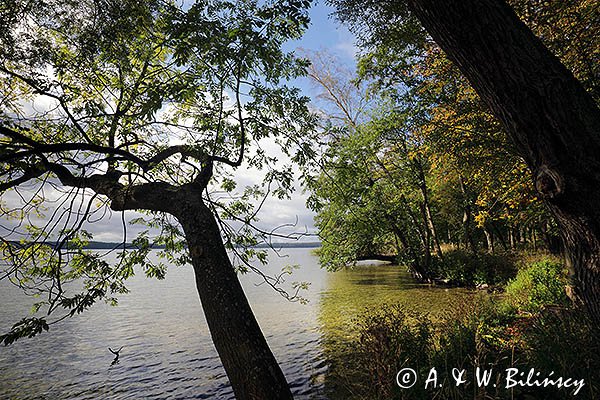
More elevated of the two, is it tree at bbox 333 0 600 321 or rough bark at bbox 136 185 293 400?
tree at bbox 333 0 600 321

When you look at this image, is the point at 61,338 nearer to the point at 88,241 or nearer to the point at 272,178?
the point at 88,241

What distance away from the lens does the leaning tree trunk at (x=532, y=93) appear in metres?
2.21

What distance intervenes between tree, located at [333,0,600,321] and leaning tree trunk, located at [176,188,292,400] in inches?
109

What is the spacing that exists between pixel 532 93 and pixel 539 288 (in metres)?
10.5

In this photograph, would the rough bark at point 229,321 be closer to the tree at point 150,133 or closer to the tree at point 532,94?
the tree at point 150,133

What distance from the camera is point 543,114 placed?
224 cm

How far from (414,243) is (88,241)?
20059 millimetres

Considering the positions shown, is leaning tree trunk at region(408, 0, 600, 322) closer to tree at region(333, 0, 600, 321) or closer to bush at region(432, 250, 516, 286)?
tree at region(333, 0, 600, 321)

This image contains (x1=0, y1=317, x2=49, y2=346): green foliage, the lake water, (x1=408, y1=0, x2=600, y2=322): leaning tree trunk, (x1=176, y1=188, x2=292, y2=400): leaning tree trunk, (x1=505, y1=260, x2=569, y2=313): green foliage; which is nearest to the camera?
(x1=408, y1=0, x2=600, y2=322): leaning tree trunk

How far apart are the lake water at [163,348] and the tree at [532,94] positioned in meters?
5.47

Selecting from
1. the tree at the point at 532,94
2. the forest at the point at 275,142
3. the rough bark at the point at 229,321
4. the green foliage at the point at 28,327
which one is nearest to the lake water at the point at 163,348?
the forest at the point at 275,142

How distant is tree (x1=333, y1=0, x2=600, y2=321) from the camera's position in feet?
7.27

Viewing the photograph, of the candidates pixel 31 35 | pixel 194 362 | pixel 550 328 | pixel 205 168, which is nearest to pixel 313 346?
pixel 194 362

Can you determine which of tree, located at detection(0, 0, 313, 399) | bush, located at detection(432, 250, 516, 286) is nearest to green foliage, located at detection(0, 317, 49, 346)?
tree, located at detection(0, 0, 313, 399)
